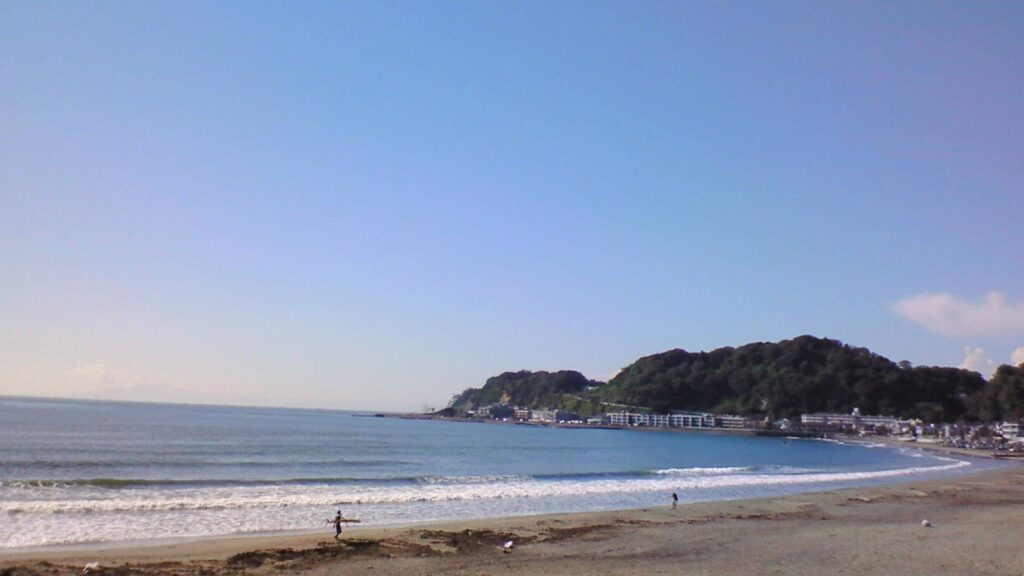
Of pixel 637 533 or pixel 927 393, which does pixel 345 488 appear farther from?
pixel 927 393

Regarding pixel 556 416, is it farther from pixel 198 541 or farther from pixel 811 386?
pixel 198 541

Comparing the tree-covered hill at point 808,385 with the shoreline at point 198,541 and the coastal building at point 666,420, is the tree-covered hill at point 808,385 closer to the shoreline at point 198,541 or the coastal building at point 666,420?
the coastal building at point 666,420

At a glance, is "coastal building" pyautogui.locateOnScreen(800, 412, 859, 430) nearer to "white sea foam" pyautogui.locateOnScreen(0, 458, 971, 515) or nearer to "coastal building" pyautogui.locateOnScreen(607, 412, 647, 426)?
"coastal building" pyautogui.locateOnScreen(607, 412, 647, 426)

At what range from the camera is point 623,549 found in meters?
17.0

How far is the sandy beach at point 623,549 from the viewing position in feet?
47.1

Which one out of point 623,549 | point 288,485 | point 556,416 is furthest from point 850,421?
point 623,549

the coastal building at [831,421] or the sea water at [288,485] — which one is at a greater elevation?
the sea water at [288,485]

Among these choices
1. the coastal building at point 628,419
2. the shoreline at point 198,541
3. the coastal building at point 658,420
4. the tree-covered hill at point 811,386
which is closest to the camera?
the shoreline at point 198,541

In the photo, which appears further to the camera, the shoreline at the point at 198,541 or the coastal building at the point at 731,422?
the coastal building at the point at 731,422

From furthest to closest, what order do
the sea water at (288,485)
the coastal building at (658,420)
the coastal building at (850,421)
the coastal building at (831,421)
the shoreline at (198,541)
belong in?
the coastal building at (658,420) → the coastal building at (831,421) → the coastal building at (850,421) → the sea water at (288,485) → the shoreline at (198,541)

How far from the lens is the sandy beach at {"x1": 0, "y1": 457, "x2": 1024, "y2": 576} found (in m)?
14.4

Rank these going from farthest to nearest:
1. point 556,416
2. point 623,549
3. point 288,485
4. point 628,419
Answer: point 556,416, point 628,419, point 288,485, point 623,549

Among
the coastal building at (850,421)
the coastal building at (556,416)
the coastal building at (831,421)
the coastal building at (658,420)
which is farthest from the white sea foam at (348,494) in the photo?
the coastal building at (556,416)

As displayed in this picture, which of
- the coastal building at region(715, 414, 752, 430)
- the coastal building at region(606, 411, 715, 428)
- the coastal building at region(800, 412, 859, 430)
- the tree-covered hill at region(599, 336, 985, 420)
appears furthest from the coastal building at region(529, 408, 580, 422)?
the coastal building at region(800, 412, 859, 430)
